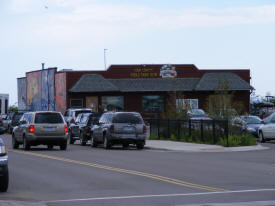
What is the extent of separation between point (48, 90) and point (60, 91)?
16.6 ft

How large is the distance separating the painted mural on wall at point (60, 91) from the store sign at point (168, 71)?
10.3 m

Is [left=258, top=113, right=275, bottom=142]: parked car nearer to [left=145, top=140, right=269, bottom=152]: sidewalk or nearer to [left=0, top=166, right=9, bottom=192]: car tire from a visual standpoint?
[left=145, top=140, right=269, bottom=152]: sidewalk

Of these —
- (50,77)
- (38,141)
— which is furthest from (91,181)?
(50,77)

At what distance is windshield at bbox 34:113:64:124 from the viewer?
30272 millimetres

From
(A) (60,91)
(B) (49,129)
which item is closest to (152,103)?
(A) (60,91)

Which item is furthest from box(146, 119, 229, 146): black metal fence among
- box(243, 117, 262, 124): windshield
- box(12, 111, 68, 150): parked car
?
box(12, 111, 68, 150): parked car

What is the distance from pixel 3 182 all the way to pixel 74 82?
5514 centimetres

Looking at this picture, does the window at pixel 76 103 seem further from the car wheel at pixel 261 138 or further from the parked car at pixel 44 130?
the parked car at pixel 44 130

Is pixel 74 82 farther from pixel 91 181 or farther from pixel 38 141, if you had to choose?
pixel 91 181

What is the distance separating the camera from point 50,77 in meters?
75.0

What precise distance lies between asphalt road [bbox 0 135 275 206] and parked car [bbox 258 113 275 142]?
11847mm

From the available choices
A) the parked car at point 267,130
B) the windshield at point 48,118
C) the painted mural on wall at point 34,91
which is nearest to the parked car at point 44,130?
the windshield at point 48,118

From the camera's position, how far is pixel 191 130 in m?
35.6

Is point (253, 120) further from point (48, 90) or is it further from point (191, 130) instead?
point (48, 90)
